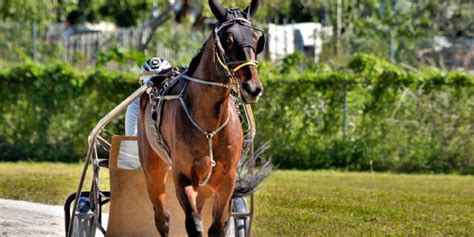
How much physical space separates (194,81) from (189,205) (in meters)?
0.96

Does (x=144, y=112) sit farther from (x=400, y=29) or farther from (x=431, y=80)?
(x=400, y=29)

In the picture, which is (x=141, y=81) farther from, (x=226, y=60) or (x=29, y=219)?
(x=29, y=219)

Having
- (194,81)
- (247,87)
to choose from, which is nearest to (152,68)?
(194,81)

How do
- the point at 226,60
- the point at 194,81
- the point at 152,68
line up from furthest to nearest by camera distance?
the point at 152,68
the point at 194,81
the point at 226,60

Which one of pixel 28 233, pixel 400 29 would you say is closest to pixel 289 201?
pixel 28 233

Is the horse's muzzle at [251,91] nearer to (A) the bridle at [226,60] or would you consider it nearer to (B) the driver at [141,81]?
(A) the bridle at [226,60]

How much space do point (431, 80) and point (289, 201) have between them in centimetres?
708

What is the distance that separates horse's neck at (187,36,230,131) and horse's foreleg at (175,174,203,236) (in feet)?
1.50

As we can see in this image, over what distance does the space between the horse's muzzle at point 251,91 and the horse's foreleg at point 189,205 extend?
1.10m

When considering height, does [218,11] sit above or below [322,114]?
above

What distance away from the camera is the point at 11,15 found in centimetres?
3459

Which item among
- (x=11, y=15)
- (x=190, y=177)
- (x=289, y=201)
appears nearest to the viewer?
(x=190, y=177)

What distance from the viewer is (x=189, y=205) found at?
8664 millimetres

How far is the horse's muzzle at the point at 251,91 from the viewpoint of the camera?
25.7 feet
